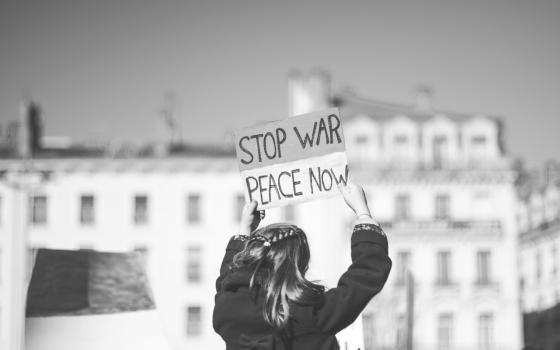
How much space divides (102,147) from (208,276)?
28.4 ft

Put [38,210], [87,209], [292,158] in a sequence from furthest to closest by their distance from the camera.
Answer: [87,209]
[38,210]
[292,158]

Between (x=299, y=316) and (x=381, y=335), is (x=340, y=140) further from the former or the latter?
(x=381, y=335)

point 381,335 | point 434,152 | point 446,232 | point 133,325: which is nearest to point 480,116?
point 434,152

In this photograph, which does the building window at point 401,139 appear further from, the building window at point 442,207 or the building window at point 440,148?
the building window at point 442,207

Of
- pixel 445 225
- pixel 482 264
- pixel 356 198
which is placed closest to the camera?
pixel 356 198

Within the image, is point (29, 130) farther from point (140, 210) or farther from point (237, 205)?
point (237, 205)

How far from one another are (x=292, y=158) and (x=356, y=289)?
1.41 metres

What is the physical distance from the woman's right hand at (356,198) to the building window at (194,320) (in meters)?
46.1

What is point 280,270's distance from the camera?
4.51m

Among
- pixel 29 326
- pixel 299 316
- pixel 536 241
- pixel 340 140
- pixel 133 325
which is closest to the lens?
pixel 299 316

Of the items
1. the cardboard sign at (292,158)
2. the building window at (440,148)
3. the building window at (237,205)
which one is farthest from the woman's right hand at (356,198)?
the building window at (440,148)

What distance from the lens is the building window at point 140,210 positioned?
51.3 meters

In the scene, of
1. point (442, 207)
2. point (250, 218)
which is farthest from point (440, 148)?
point (250, 218)

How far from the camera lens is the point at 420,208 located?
52.7 metres
